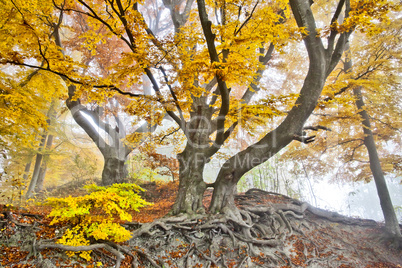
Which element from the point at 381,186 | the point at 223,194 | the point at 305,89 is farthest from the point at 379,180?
the point at 223,194

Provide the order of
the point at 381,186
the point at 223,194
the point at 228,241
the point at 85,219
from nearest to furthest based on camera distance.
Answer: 1. the point at 85,219
2. the point at 228,241
3. the point at 223,194
4. the point at 381,186

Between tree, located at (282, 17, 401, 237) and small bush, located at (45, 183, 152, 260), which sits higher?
tree, located at (282, 17, 401, 237)

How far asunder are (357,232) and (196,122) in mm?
7248

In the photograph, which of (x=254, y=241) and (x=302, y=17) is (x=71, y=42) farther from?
(x=254, y=241)

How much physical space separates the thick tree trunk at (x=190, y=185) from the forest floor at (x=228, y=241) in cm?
41

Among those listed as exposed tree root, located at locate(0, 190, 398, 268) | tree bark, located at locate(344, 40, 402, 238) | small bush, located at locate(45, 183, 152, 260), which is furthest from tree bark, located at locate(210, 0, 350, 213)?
small bush, located at locate(45, 183, 152, 260)

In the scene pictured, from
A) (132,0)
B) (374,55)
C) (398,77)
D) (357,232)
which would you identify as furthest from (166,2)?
(357,232)

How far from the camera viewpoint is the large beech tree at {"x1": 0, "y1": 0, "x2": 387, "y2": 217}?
3771mm

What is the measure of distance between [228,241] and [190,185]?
1.68m

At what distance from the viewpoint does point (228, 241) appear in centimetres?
459

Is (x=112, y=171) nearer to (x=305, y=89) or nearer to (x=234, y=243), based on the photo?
(x=234, y=243)

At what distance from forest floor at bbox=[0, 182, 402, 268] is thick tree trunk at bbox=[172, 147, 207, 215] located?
1.35 ft

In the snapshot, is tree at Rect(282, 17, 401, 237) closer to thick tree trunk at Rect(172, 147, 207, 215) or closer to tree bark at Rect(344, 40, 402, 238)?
tree bark at Rect(344, 40, 402, 238)

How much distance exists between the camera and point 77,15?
Result: 7918mm
